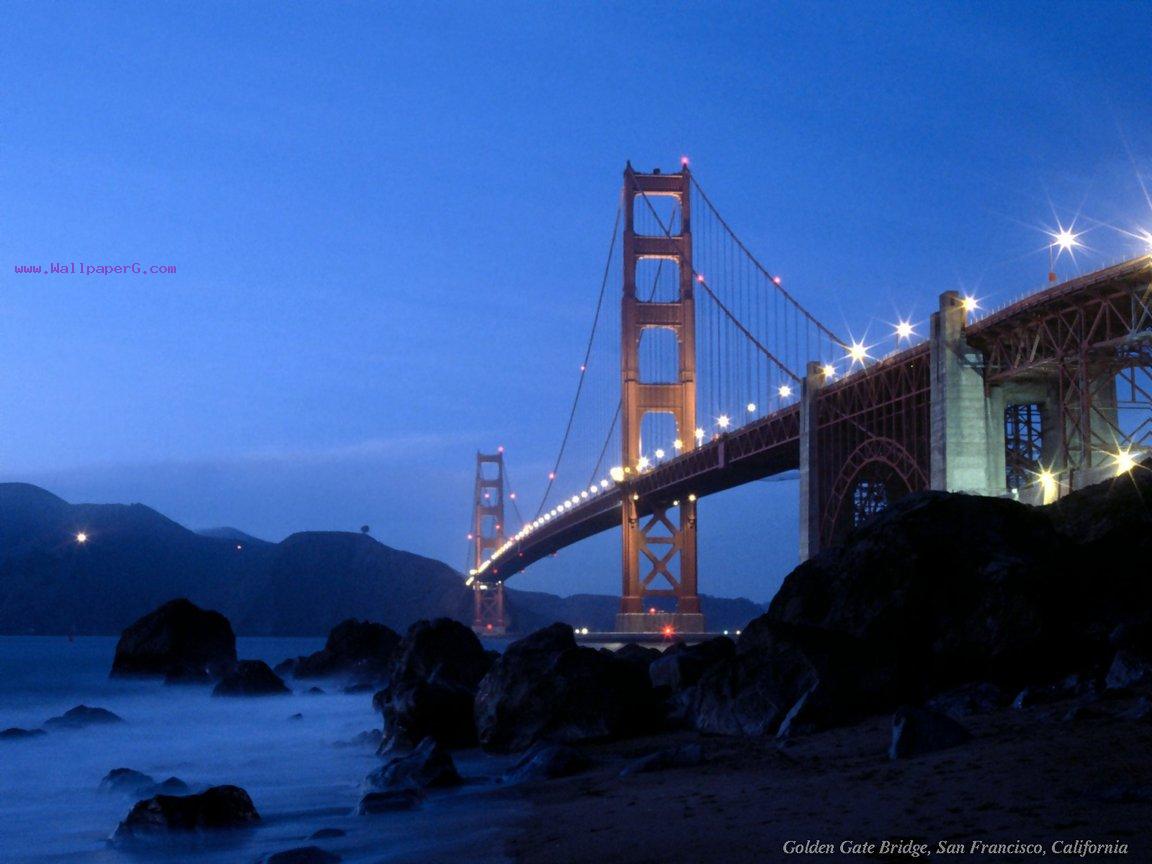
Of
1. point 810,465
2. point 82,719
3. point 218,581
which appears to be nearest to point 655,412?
point 810,465

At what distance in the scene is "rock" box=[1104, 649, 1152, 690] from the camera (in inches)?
345

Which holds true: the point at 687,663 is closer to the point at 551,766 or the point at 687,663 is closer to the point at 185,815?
the point at 551,766

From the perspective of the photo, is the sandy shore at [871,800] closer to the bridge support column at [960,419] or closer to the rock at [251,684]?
the rock at [251,684]

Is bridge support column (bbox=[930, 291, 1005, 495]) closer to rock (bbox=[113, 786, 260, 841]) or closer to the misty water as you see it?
the misty water

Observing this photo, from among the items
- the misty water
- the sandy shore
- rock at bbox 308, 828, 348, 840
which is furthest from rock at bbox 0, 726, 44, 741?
the sandy shore

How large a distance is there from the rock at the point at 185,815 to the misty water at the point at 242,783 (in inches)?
5.0

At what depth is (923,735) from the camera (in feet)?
24.4

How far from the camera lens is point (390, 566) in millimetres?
157250

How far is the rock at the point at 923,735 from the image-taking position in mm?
7375

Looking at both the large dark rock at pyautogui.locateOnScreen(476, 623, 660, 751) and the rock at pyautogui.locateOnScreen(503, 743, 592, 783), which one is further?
the large dark rock at pyautogui.locateOnScreen(476, 623, 660, 751)

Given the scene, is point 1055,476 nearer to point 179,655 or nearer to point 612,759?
point 612,759

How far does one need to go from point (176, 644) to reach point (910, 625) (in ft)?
88.0

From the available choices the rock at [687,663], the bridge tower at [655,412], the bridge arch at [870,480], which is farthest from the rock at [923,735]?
the bridge tower at [655,412]

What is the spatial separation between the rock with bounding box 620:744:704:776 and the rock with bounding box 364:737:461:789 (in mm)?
1606
